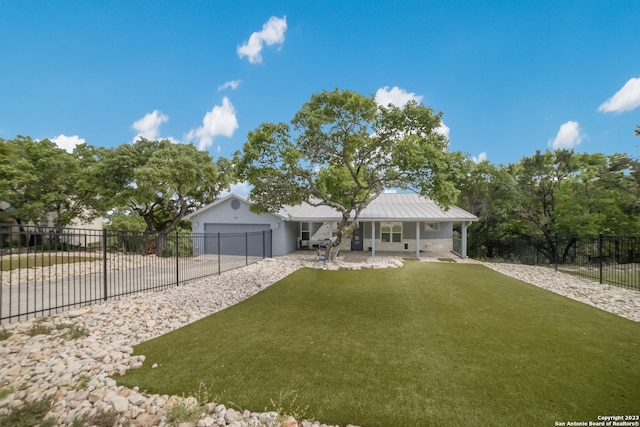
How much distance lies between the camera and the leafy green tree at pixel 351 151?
491 inches

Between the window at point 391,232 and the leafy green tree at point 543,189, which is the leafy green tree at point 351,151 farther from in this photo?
the leafy green tree at point 543,189

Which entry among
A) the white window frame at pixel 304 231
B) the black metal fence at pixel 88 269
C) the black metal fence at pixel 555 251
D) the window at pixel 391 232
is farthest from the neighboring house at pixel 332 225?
the black metal fence at pixel 555 251

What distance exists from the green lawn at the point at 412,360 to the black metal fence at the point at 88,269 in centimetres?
350

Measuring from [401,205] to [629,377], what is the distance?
16.7 m

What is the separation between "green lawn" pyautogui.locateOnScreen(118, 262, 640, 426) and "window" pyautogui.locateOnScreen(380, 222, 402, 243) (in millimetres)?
11156

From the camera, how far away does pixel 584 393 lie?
371 centimetres

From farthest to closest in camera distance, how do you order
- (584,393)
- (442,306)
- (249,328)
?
(442,306) → (249,328) → (584,393)

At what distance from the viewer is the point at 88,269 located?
1356cm

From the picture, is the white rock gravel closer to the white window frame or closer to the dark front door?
the dark front door

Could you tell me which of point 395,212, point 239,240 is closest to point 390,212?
point 395,212

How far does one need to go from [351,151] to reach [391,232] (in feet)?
25.7

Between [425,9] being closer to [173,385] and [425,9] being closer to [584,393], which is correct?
[584,393]

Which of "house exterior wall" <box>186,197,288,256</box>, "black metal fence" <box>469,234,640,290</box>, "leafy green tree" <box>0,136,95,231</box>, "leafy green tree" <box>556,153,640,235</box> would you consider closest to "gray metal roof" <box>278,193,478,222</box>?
"house exterior wall" <box>186,197,288,256</box>

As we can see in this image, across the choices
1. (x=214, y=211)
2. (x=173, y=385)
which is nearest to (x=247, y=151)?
(x=214, y=211)
